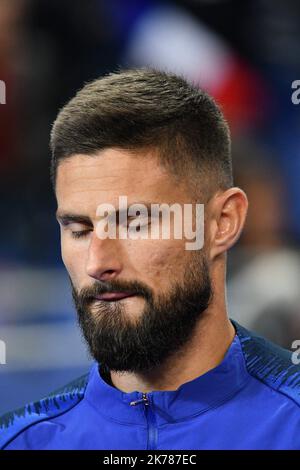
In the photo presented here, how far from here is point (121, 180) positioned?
1.35 m

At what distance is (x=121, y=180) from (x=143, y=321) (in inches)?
10.9

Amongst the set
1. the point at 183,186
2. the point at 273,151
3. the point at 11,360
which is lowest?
the point at 11,360

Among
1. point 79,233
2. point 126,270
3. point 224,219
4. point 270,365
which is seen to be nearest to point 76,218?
point 79,233

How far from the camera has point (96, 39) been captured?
2828mm

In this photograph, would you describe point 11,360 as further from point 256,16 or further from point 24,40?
point 256,16

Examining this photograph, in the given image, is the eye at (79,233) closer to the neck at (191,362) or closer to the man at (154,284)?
the man at (154,284)

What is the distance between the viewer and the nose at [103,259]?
1.31 m

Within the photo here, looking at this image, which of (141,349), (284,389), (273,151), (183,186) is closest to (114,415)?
(141,349)

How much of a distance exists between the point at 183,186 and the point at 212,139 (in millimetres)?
148

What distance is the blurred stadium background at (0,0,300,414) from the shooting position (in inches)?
103

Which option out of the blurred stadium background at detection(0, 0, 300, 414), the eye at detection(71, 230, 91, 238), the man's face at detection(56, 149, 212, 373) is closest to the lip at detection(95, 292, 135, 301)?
the man's face at detection(56, 149, 212, 373)

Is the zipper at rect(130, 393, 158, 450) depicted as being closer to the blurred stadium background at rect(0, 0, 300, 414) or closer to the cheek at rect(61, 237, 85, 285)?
the cheek at rect(61, 237, 85, 285)


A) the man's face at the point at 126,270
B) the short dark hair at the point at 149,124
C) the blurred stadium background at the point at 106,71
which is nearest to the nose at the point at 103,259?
the man's face at the point at 126,270

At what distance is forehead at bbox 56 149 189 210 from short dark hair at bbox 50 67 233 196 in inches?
0.7
